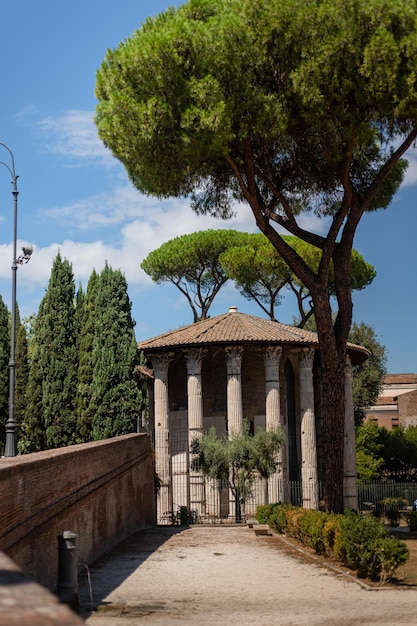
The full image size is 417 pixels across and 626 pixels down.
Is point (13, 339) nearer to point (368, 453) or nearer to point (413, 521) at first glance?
point (413, 521)

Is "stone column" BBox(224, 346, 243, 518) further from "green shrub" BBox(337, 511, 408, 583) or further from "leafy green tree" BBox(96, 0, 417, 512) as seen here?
"green shrub" BBox(337, 511, 408, 583)

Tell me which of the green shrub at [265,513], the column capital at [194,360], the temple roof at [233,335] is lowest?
the green shrub at [265,513]

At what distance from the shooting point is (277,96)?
1691 cm

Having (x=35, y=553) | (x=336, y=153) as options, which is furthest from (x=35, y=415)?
(x=35, y=553)

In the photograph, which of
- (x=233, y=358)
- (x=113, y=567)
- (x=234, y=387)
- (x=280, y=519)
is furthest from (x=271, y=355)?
(x=113, y=567)

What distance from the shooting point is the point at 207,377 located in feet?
94.8

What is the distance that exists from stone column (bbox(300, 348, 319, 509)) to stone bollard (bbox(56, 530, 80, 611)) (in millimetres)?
18930

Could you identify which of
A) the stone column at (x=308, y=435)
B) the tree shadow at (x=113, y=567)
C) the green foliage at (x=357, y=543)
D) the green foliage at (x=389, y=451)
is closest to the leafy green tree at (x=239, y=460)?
the stone column at (x=308, y=435)

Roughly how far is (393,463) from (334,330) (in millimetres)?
24708

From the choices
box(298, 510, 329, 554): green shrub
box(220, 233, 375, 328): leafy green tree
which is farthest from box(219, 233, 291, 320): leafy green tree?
box(298, 510, 329, 554): green shrub

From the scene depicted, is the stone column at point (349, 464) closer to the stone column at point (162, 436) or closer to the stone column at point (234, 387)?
the stone column at point (234, 387)

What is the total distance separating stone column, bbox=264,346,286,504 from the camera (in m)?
26.3

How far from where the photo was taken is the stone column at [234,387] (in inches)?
1051

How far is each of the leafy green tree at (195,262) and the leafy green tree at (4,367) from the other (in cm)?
1075
